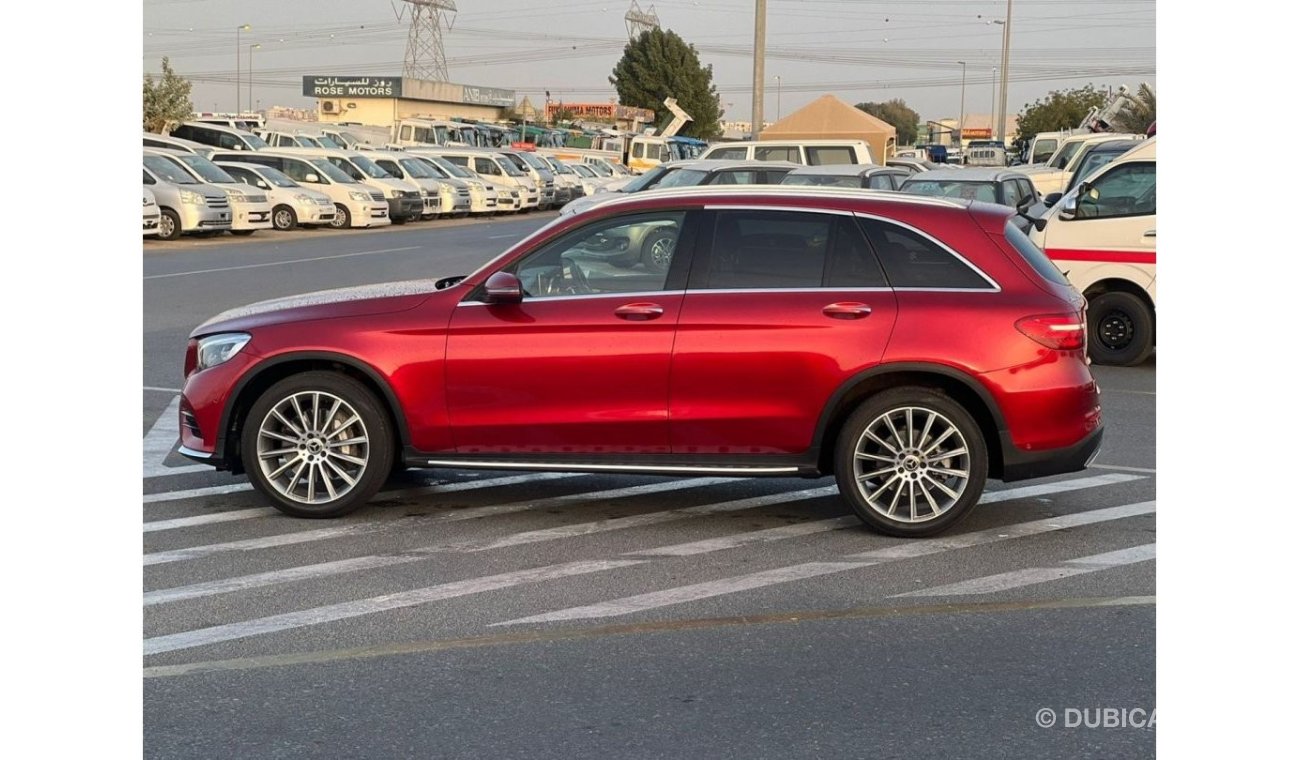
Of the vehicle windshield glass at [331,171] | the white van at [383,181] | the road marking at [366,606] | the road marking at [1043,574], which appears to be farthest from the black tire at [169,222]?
the road marking at [1043,574]

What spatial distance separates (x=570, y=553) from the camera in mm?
7242

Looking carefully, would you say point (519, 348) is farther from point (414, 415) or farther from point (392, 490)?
point (392, 490)

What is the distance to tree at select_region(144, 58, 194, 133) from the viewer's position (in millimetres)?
67562

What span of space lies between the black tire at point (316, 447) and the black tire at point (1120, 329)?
27.1ft

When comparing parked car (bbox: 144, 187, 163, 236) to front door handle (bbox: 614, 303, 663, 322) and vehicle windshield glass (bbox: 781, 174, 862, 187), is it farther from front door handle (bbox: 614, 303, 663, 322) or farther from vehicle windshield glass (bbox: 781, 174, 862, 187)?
front door handle (bbox: 614, 303, 663, 322)

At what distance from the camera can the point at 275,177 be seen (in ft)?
117

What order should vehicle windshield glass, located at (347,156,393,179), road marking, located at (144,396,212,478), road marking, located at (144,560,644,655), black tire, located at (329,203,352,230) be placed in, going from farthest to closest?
vehicle windshield glass, located at (347,156,393,179)
black tire, located at (329,203,352,230)
road marking, located at (144,396,212,478)
road marking, located at (144,560,644,655)

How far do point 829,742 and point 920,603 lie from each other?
1742 mm

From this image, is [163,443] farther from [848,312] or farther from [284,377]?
[848,312]

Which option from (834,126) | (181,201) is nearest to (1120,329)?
(181,201)

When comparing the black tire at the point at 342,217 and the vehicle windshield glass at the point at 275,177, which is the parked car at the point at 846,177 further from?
the black tire at the point at 342,217

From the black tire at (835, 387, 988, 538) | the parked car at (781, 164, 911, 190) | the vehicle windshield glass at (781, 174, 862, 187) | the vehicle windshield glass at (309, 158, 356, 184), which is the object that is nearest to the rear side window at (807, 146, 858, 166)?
the parked car at (781, 164, 911, 190)

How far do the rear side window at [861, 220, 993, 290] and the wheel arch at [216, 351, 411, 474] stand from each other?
7.96 feet

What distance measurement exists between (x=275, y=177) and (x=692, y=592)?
30821 millimetres
